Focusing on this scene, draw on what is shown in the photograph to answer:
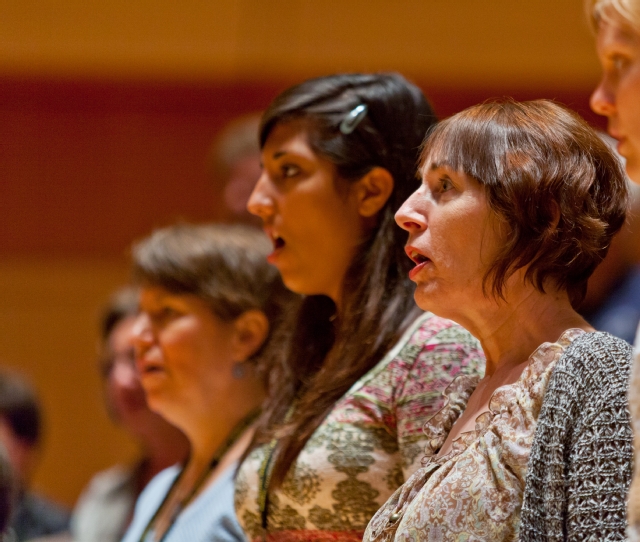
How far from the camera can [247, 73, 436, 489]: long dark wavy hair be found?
5.57 ft

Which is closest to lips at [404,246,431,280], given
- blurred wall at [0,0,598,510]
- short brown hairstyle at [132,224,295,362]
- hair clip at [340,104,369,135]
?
hair clip at [340,104,369,135]

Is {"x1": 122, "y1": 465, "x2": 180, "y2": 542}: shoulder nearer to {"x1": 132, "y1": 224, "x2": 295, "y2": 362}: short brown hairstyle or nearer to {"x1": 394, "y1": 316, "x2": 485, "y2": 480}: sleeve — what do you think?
{"x1": 132, "y1": 224, "x2": 295, "y2": 362}: short brown hairstyle

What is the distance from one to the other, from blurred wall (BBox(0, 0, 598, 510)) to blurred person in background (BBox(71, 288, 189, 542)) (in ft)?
4.88

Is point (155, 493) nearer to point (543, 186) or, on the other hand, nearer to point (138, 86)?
point (543, 186)

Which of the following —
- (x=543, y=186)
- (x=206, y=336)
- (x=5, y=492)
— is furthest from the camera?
(x=206, y=336)

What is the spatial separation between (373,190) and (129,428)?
5.62ft

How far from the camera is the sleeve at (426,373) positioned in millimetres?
1521

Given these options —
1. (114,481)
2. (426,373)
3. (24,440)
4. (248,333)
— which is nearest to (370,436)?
(426,373)

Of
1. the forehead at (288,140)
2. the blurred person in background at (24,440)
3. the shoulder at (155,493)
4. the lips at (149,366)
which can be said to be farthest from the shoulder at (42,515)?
the forehead at (288,140)

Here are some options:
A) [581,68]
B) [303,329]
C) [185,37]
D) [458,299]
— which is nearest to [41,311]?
[185,37]

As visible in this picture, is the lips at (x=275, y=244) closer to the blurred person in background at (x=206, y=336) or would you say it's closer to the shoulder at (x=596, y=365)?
the blurred person in background at (x=206, y=336)

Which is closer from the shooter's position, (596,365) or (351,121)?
(596,365)

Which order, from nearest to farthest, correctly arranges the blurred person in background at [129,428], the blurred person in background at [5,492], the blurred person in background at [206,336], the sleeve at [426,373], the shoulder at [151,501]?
the sleeve at [426,373] → the blurred person in background at [5,492] → the blurred person in background at [206,336] → the shoulder at [151,501] → the blurred person in background at [129,428]

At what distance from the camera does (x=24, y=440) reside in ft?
11.1
